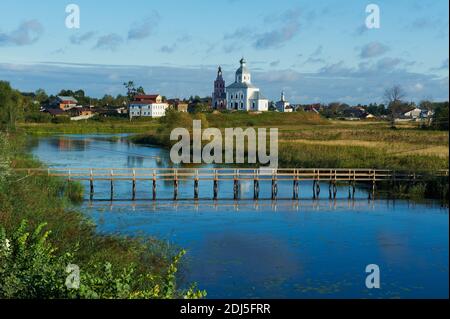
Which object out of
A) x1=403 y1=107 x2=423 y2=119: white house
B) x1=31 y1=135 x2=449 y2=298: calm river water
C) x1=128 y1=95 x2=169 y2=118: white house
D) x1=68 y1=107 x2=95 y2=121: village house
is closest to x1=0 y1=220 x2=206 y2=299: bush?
x1=31 y1=135 x2=449 y2=298: calm river water

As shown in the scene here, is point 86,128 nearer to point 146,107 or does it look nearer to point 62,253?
point 146,107

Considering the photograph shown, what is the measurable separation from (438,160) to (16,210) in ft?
101

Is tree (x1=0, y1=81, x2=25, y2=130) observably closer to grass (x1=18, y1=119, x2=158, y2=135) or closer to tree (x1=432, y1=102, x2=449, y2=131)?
grass (x1=18, y1=119, x2=158, y2=135)

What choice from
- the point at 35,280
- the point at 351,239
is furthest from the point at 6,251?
the point at 351,239

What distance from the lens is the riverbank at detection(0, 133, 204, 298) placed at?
11.0 m

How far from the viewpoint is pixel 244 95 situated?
136250 millimetres

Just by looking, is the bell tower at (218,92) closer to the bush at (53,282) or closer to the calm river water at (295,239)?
the calm river water at (295,239)

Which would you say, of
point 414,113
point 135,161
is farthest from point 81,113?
point 135,161

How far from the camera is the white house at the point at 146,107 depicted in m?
138

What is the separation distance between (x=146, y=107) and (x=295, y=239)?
11817cm

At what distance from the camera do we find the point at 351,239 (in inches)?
953

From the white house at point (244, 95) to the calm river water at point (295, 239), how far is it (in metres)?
96.2
